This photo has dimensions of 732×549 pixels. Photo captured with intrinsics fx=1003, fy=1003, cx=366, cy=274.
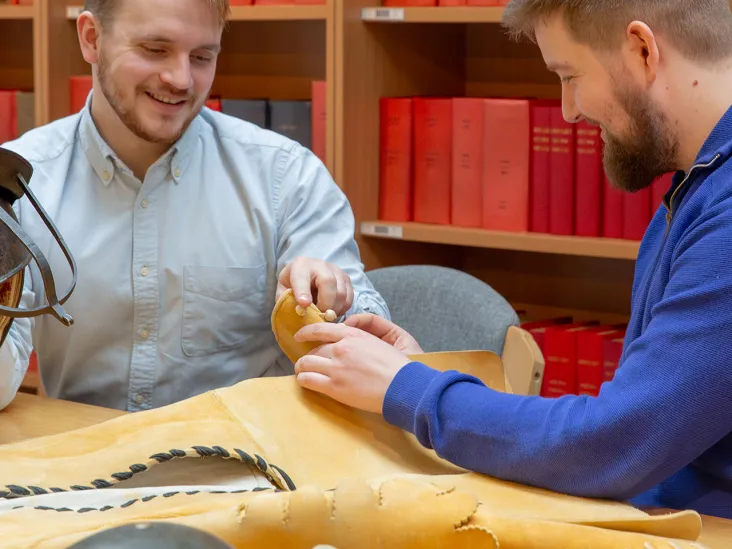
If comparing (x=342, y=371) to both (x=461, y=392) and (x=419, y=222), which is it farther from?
(x=419, y=222)

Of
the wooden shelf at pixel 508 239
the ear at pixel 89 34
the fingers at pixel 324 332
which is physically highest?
the ear at pixel 89 34

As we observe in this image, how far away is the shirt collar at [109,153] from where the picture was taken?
1680 millimetres

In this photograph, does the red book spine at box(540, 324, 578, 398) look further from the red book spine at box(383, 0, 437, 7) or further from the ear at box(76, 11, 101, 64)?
the ear at box(76, 11, 101, 64)

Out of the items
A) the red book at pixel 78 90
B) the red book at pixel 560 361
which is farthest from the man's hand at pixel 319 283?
the red book at pixel 78 90

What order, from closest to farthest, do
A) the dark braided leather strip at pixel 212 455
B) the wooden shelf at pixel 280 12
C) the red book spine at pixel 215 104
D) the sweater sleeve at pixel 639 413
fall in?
the sweater sleeve at pixel 639 413, the dark braided leather strip at pixel 212 455, the wooden shelf at pixel 280 12, the red book spine at pixel 215 104

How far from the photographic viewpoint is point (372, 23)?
8.30 ft

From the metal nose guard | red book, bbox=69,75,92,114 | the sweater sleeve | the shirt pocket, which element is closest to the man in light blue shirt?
the shirt pocket

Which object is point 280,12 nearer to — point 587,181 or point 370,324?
point 587,181

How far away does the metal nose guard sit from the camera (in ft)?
3.39

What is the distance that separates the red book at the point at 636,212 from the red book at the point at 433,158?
0.45 metres

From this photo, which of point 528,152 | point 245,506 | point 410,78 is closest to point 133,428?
point 245,506

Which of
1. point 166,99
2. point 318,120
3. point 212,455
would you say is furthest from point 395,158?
point 212,455

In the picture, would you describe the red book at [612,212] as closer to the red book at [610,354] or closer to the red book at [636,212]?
the red book at [636,212]

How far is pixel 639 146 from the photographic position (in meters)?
1.19
